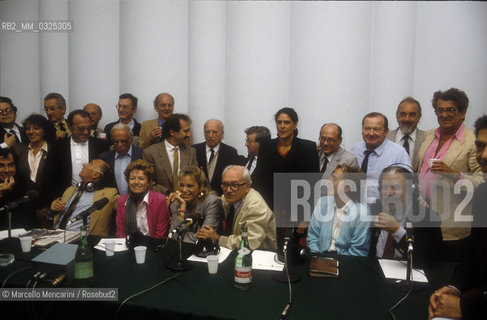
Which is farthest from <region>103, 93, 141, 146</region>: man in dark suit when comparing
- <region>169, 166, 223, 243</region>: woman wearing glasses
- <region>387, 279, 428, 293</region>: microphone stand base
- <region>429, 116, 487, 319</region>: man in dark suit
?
<region>429, 116, 487, 319</region>: man in dark suit

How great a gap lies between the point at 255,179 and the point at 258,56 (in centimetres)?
163

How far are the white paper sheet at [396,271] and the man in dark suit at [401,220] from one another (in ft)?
0.24

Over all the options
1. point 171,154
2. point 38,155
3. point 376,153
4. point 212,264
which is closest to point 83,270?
point 212,264

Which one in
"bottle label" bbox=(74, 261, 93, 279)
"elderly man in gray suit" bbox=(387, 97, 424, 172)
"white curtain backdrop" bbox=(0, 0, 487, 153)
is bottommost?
"bottle label" bbox=(74, 261, 93, 279)

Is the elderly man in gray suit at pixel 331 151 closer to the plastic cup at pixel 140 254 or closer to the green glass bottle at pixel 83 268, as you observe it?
the plastic cup at pixel 140 254

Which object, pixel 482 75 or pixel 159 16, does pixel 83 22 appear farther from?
pixel 482 75

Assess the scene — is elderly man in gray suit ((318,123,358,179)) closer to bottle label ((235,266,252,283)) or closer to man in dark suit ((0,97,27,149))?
bottle label ((235,266,252,283))

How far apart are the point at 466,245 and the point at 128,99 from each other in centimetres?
345

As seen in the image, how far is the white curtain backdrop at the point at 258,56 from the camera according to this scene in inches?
151

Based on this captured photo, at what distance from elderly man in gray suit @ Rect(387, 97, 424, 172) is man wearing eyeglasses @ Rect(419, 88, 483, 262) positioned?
348 mm

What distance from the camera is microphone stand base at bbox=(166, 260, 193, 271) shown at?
2086 millimetres

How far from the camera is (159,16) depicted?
4.82 m

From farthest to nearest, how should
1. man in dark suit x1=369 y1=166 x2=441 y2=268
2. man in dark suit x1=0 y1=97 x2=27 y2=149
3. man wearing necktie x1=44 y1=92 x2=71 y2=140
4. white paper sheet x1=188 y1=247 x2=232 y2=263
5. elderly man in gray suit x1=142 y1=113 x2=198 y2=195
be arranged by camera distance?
man wearing necktie x1=44 y1=92 x2=71 y2=140
man in dark suit x1=0 y1=97 x2=27 y2=149
elderly man in gray suit x1=142 y1=113 x2=198 y2=195
white paper sheet x1=188 y1=247 x2=232 y2=263
man in dark suit x1=369 y1=166 x2=441 y2=268

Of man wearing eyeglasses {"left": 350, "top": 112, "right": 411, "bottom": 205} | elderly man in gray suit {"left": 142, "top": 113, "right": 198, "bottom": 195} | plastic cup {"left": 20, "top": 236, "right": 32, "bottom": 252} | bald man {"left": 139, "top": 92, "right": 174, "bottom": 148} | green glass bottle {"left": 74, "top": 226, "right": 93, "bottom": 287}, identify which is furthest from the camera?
bald man {"left": 139, "top": 92, "right": 174, "bottom": 148}
